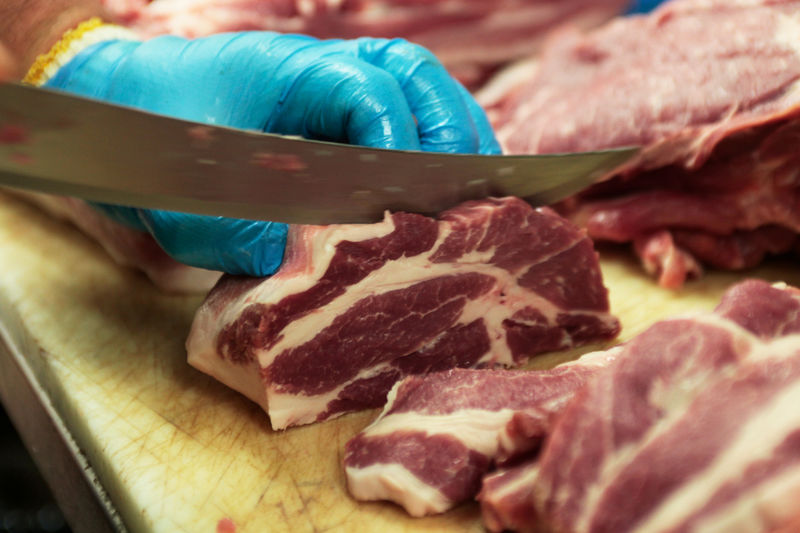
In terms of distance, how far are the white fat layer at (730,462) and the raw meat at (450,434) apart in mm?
352

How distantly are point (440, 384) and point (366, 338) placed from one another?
284mm

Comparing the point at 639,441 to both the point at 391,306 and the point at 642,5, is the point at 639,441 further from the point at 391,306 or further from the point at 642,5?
the point at 642,5

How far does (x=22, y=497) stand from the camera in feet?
10.1

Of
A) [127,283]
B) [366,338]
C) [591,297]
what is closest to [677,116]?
[591,297]

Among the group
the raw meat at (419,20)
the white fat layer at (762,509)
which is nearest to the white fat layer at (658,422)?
the white fat layer at (762,509)

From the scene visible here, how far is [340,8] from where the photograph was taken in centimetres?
357

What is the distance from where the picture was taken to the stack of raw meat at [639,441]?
4.55 feet

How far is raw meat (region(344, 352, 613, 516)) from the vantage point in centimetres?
178

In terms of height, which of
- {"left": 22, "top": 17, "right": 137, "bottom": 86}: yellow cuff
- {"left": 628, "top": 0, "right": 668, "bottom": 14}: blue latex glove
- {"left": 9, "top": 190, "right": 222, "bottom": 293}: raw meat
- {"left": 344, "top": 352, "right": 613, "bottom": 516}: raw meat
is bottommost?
{"left": 9, "top": 190, "right": 222, "bottom": 293}: raw meat

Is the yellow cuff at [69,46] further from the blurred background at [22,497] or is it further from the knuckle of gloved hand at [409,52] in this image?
the blurred background at [22,497]

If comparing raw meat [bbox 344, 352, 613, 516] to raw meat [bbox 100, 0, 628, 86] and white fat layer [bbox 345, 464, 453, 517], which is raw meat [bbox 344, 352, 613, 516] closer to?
white fat layer [bbox 345, 464, 453, 517]

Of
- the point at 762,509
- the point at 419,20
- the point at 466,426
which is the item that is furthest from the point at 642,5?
the point at 762,509

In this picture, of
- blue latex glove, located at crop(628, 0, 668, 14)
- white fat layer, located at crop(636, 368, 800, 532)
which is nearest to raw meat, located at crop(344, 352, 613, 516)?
white fat layer, located at crop(636, 368, 800, 532)

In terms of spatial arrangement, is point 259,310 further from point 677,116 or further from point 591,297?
point 677,116
